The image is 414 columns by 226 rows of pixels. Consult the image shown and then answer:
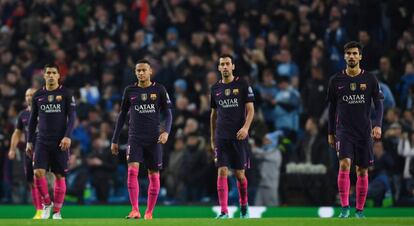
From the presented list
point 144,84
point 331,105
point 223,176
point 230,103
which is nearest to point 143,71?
point 144,84

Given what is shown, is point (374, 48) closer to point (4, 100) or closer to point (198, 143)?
point (198, 143)

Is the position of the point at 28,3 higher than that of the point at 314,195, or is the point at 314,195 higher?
the point at 28,3

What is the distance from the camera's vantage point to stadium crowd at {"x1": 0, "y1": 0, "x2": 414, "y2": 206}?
21.8m

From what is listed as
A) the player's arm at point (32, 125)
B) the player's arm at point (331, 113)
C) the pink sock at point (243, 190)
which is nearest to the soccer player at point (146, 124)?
the pink sock at point (243, 190)

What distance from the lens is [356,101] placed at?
629 inches

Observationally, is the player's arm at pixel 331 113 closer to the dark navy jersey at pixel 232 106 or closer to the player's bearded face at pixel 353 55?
the player's bearded face at pixel 353 55

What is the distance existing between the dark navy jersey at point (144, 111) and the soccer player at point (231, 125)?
0.91 metres

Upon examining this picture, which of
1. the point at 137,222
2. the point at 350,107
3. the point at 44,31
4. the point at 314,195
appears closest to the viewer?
the point at 137,222

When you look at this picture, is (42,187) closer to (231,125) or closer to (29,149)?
(29,149)

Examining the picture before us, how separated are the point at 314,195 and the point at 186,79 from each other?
4762 millimetres

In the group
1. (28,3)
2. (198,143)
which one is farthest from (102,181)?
(28,3)

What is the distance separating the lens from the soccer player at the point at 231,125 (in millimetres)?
16781

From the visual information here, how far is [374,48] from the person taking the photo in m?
23.7

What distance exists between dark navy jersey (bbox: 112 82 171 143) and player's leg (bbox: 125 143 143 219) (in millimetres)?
185
